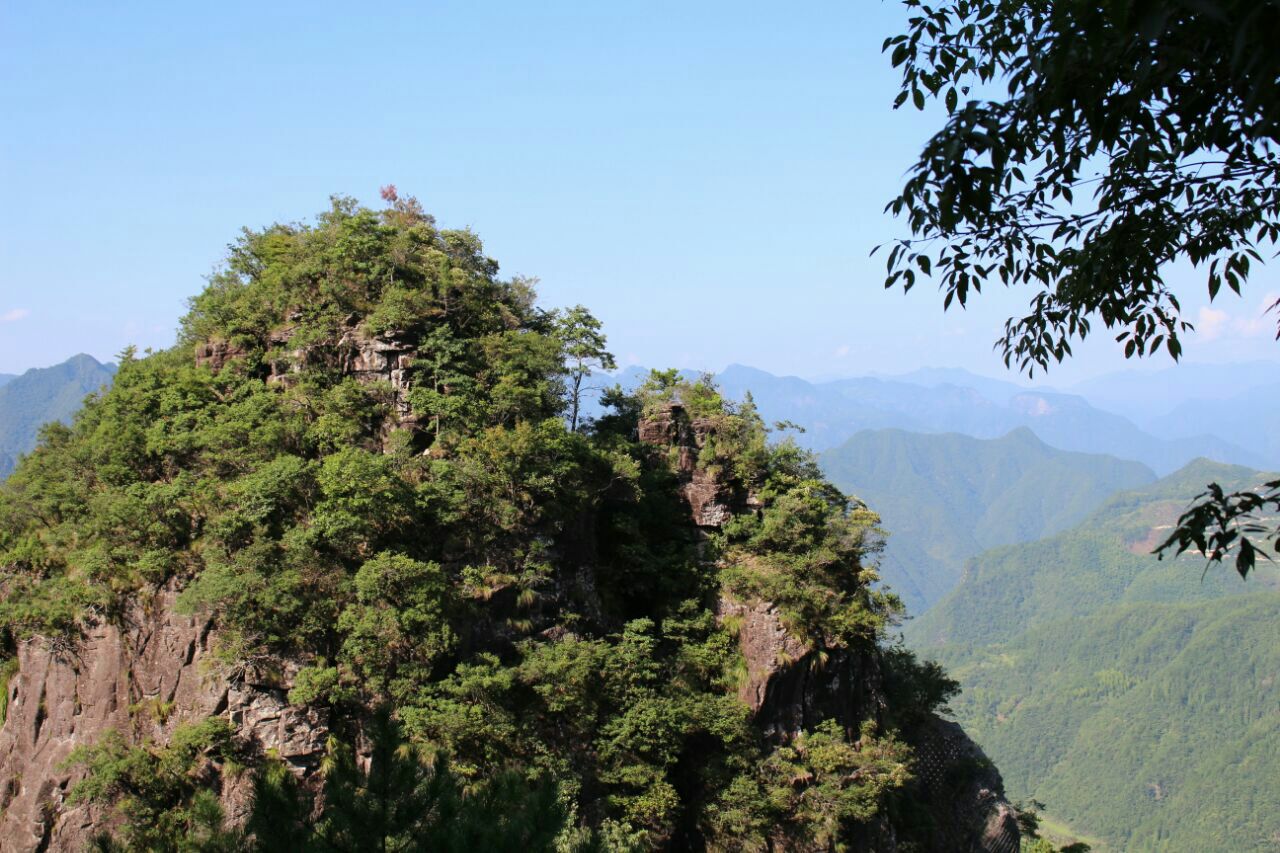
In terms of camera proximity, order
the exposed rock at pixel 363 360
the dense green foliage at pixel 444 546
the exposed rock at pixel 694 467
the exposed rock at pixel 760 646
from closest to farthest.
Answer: the dense green foliage at pixel 444 546
the exposed rock at pixel 363 360
the exposed rock at pixel 760 646
the exposed rock at pixel 694 467

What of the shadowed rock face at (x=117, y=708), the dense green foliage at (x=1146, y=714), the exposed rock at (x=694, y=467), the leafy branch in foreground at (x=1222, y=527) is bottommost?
the dense green foliage at (x=1146, y=714)

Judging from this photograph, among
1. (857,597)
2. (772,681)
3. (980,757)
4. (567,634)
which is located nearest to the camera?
(567,634)

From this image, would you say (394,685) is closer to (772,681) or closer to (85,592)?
(85,592)

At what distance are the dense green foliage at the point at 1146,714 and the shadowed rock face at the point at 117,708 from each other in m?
101

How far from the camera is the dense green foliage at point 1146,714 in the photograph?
94688mm

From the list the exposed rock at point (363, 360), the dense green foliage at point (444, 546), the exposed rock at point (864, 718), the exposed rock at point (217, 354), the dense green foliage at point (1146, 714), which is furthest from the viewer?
the dense green foliage at point (1146, 714)

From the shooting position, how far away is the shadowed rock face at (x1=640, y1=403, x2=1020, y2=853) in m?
20.3

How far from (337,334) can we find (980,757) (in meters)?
22.6

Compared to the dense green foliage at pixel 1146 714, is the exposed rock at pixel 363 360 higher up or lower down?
higher up

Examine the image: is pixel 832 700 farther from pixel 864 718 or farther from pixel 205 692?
pixel 205 692

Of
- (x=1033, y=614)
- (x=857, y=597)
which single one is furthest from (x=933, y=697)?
(x=1033, y=614)

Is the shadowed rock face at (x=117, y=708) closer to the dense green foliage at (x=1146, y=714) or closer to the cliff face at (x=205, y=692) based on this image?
the cliff face at (x=205, y=692)

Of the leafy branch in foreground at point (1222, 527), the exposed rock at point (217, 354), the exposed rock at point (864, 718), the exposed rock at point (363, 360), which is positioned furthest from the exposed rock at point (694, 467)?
the leafy branch in foreground at point (1222, 527)

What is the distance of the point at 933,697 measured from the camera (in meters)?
28.0
